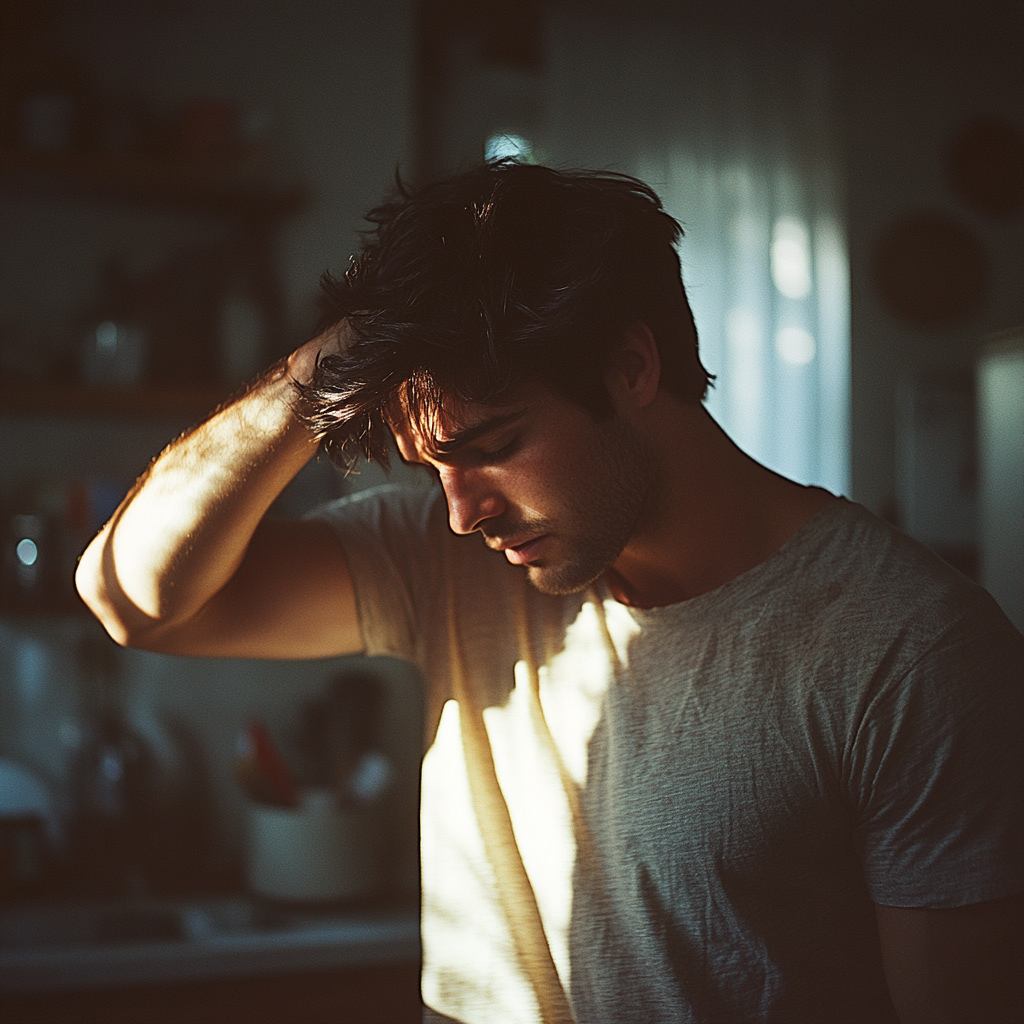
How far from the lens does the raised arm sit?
1.00 m

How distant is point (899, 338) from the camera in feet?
9.87

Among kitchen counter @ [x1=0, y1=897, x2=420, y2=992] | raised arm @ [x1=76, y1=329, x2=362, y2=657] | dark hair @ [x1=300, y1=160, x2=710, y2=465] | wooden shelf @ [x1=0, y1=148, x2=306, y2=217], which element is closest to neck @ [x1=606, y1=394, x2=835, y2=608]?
dark hair @ [x1=300, y1=160, x2=710, y2=465]

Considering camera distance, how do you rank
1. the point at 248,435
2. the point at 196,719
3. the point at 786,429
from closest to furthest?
the point at 248,435 → the point at 196,719 → the point at 786,429

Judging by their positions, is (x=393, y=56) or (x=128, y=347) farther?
(x=393, y=56)

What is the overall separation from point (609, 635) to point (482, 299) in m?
0.37

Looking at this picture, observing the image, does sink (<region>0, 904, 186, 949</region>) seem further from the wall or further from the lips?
the wall

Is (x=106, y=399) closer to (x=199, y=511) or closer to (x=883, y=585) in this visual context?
(x=199, y=511)

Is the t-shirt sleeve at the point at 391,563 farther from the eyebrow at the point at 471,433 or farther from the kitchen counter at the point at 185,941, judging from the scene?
the kitchen counter at the point at 185,941

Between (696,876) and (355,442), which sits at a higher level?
(355,442)

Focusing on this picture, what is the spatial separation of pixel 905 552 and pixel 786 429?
6.50 feet

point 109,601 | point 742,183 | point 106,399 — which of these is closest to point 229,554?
point 109,601

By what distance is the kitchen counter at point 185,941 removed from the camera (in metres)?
1.65

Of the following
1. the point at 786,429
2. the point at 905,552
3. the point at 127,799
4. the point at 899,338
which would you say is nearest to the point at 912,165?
the point at 899,338

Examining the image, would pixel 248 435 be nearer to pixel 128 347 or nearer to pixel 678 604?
pixel 678 604
